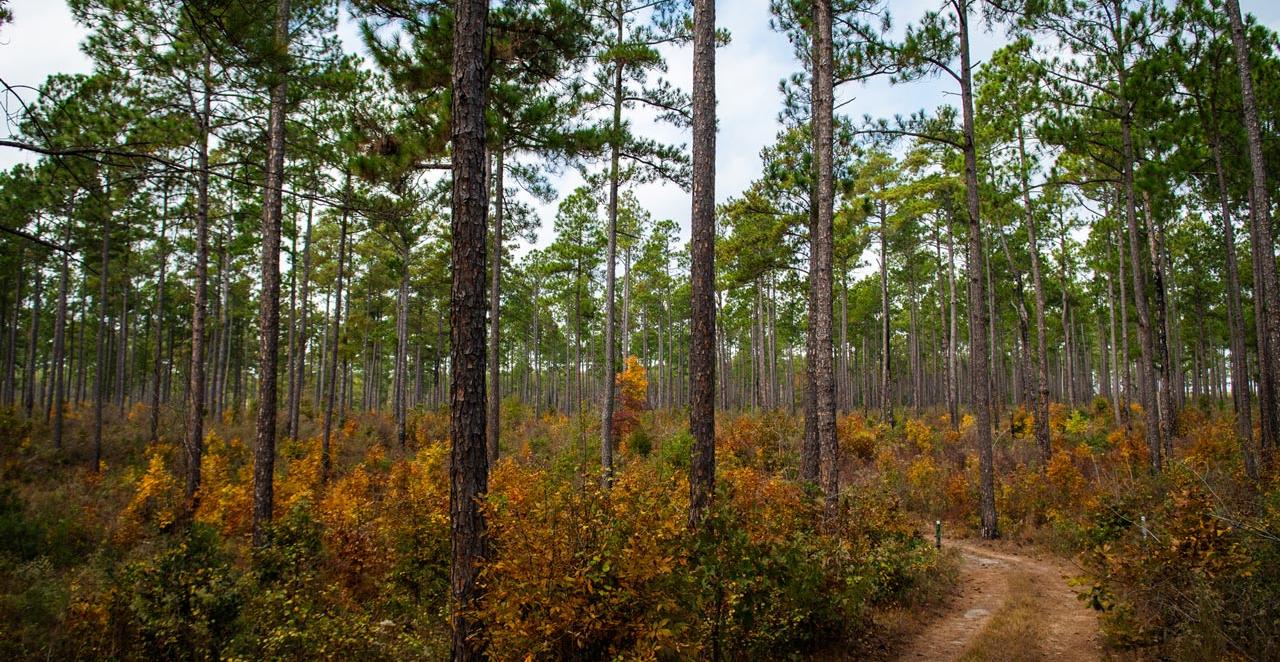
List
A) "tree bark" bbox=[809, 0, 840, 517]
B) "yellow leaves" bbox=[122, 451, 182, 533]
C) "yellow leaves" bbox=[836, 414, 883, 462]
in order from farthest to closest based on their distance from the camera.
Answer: "yellow leaves" bbox=[836, 414, 883, 462] → "yellow leaves" bbox=[122, 451, 182, 533] → "tree bark" bbox=[809, 0, 840, 517]

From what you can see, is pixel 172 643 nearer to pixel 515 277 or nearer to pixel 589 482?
pixel 589 482

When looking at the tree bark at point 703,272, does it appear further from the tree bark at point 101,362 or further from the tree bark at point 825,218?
the tree bark at point 101,362

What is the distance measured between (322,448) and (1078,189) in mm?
23944

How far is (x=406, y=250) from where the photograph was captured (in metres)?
19.1

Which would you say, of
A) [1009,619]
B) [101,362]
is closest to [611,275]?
→ [1009,619]

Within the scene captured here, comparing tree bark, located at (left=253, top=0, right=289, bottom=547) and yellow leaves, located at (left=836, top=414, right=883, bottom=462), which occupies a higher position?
tree bark, located at (left=253, top=0, right=289, bottom=547)

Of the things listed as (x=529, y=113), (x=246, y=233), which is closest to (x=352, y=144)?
(x=529, y=113)

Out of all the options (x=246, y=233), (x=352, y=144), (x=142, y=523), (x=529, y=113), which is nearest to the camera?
(x=352, y=144)

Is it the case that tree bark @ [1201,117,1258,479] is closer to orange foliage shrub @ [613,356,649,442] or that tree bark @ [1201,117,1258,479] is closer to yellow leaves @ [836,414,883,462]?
yellow leaves @ [836,414,883,462]

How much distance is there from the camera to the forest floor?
566cm

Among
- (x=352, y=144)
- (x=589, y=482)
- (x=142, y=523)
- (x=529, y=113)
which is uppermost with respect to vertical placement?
(x=529, y=113)

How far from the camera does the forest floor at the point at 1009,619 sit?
5664 mm

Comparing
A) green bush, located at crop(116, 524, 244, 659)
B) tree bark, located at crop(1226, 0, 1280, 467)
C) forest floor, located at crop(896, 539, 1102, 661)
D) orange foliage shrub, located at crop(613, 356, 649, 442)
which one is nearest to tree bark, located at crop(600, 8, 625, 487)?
orange foliage shrub, located at crop(613, 356, 649, 442)

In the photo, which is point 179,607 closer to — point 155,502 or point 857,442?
point 155,502
